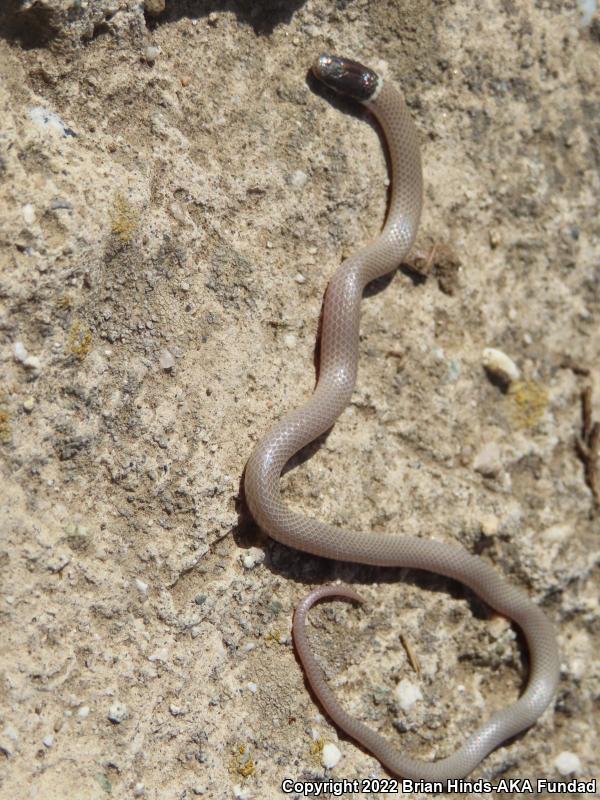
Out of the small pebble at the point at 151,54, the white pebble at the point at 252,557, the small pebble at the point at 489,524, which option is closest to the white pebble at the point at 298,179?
the small pebble at the point at 151,54

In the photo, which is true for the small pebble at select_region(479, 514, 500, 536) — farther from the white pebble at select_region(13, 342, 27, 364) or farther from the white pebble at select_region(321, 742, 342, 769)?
the white pebble at select_region(13, 342, 27, 364)

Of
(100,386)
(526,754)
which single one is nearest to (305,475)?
(100,386)

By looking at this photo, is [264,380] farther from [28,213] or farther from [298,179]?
[28,213]

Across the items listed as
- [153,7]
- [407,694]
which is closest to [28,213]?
[153,7]

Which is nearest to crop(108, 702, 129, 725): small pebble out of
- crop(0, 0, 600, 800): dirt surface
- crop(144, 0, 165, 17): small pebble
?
crop(0, 0, 600, 800): dirt surface

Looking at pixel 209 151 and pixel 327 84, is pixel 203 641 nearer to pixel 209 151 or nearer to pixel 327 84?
pixel 209 151

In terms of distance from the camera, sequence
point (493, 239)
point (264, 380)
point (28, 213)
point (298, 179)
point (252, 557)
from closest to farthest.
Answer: point (28, 213) → point (252, 557) → point (264, 380) → point (298, 179) → point (493, 239)
